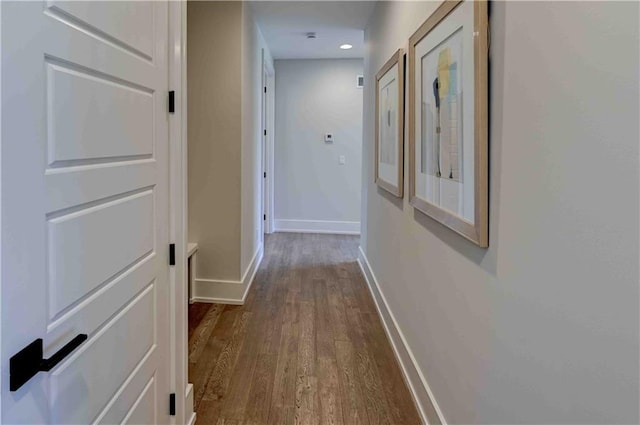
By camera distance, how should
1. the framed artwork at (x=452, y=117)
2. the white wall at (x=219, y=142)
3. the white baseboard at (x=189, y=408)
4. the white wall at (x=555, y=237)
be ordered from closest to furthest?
1. the white wall at (x=555, y=237)
2. the framed artwork at (x=452, y=117)
3. the white baseboard at (x=189, y=408)
4. the white wall at (x=219, y=142)

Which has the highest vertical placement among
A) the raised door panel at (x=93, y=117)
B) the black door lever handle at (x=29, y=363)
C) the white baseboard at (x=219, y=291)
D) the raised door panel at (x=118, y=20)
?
the raised door panel at (x=118, y=20)

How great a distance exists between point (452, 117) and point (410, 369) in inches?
55.1

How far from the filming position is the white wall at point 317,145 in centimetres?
643

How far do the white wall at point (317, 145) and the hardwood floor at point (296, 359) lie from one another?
2.46 metres

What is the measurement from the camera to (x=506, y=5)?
1.23 meters

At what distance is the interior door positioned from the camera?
82 centimetres

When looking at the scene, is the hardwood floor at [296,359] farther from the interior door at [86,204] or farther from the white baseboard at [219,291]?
the interior door at [86,204]

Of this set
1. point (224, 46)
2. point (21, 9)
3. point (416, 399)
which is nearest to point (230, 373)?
point (416, 399)

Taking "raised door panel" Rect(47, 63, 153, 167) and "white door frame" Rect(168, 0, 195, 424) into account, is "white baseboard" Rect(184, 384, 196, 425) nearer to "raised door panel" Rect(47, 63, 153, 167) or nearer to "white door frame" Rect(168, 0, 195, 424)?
"white door frame" Rect(168, 0, 195, 424)

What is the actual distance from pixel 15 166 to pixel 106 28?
52 cm

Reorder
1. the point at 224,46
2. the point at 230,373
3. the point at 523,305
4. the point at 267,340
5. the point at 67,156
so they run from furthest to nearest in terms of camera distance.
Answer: the point at 224,46
the point at 267,340
the point at 230,373
the point at 523,305
the point at 67,156

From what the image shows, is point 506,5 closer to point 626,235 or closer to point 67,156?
point 626,235

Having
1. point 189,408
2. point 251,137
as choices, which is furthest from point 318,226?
point 189,408

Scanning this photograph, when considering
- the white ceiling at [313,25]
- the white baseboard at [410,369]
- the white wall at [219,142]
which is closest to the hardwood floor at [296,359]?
the white baseboard at [410,369]
